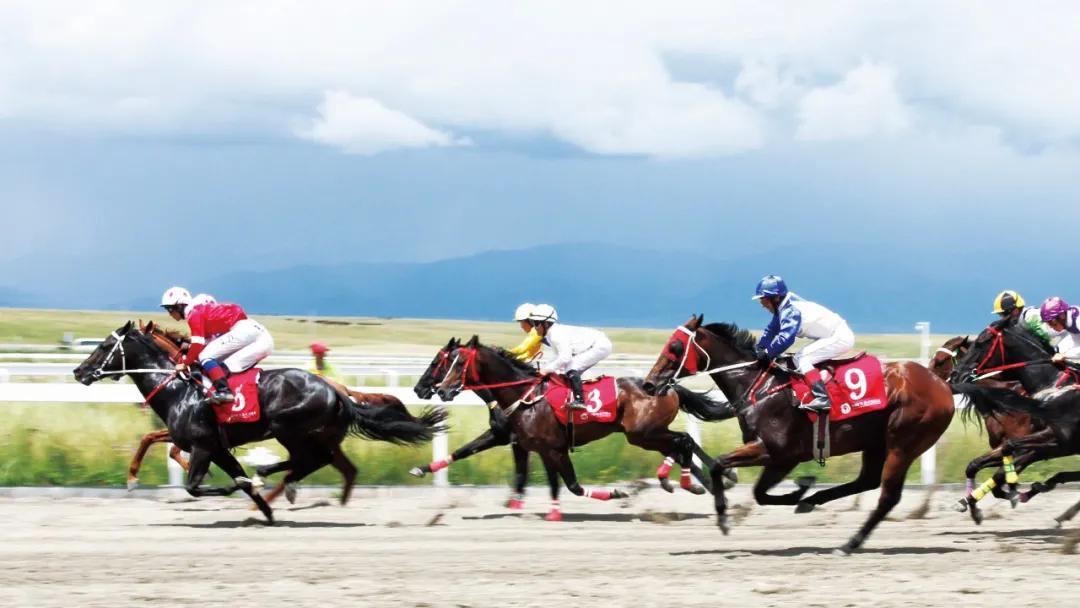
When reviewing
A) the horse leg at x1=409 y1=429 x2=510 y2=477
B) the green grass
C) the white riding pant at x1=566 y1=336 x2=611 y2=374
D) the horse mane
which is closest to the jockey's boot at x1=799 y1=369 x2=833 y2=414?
the horse mane

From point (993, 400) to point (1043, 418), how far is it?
472 mm

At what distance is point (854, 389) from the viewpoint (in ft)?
29.8

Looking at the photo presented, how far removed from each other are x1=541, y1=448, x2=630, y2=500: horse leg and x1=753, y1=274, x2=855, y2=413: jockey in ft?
7.06

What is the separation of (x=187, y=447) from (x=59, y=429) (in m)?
3.03

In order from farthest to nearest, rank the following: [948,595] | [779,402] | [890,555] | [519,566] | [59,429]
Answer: [59,429], [779,402], [890,555], [519,566], [948,595]

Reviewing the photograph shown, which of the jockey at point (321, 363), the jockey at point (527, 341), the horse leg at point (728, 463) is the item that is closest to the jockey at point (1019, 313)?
the horse leg at point (728, 463)

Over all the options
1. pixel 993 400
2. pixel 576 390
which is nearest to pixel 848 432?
pixel 993 400

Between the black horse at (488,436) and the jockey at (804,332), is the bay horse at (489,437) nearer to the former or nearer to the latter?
the black horse at (488,436)

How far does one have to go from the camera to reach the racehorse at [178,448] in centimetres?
1117

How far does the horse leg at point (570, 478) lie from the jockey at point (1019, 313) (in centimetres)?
327

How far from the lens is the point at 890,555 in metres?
8.56

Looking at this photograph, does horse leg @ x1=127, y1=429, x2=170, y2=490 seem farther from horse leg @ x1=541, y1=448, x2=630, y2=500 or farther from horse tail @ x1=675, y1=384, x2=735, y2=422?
horse tail @ x1=675, y1=384, x2=735, y2=422

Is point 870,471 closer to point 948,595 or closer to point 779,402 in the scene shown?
point 779,402

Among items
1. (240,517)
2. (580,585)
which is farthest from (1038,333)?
A: (240,517)
